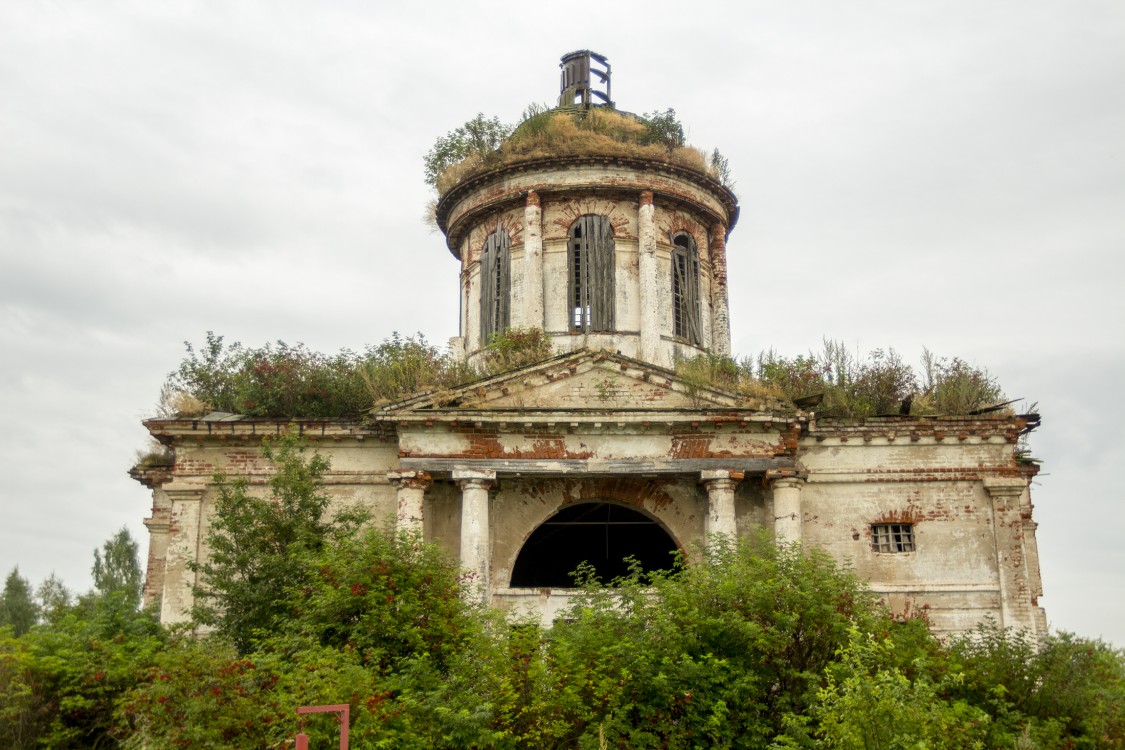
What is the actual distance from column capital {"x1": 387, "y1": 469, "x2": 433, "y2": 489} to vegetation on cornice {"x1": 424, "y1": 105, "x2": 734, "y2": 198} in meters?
6.64

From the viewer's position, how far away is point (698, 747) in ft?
34.8

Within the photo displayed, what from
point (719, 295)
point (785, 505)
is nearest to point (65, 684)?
point (785, 505)

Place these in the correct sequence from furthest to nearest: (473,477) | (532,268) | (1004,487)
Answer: (532,268), (1004,487), (473,477)

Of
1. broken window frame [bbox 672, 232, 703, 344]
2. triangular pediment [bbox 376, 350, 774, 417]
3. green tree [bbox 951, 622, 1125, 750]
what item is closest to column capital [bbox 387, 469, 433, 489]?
triangular pediment [bbox 376, 350, 774, 417]

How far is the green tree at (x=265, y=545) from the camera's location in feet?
42.9

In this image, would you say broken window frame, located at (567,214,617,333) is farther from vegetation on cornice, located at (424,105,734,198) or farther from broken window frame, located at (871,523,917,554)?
broken window frame, located at (871,523,917,554)

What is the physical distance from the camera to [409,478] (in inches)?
583

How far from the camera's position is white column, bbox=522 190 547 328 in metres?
18.3

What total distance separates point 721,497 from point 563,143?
7.53m

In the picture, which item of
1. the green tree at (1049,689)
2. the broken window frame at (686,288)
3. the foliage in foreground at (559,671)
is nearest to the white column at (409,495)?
the foliage in foreground at (559,671)

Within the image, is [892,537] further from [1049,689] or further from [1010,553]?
[1049,689]

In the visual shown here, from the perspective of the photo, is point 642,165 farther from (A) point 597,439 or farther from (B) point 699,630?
(B) point 699,630

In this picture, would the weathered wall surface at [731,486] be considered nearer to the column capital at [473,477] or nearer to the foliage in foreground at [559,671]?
the column capital at [473,477]

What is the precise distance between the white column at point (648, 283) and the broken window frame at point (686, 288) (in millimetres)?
572
